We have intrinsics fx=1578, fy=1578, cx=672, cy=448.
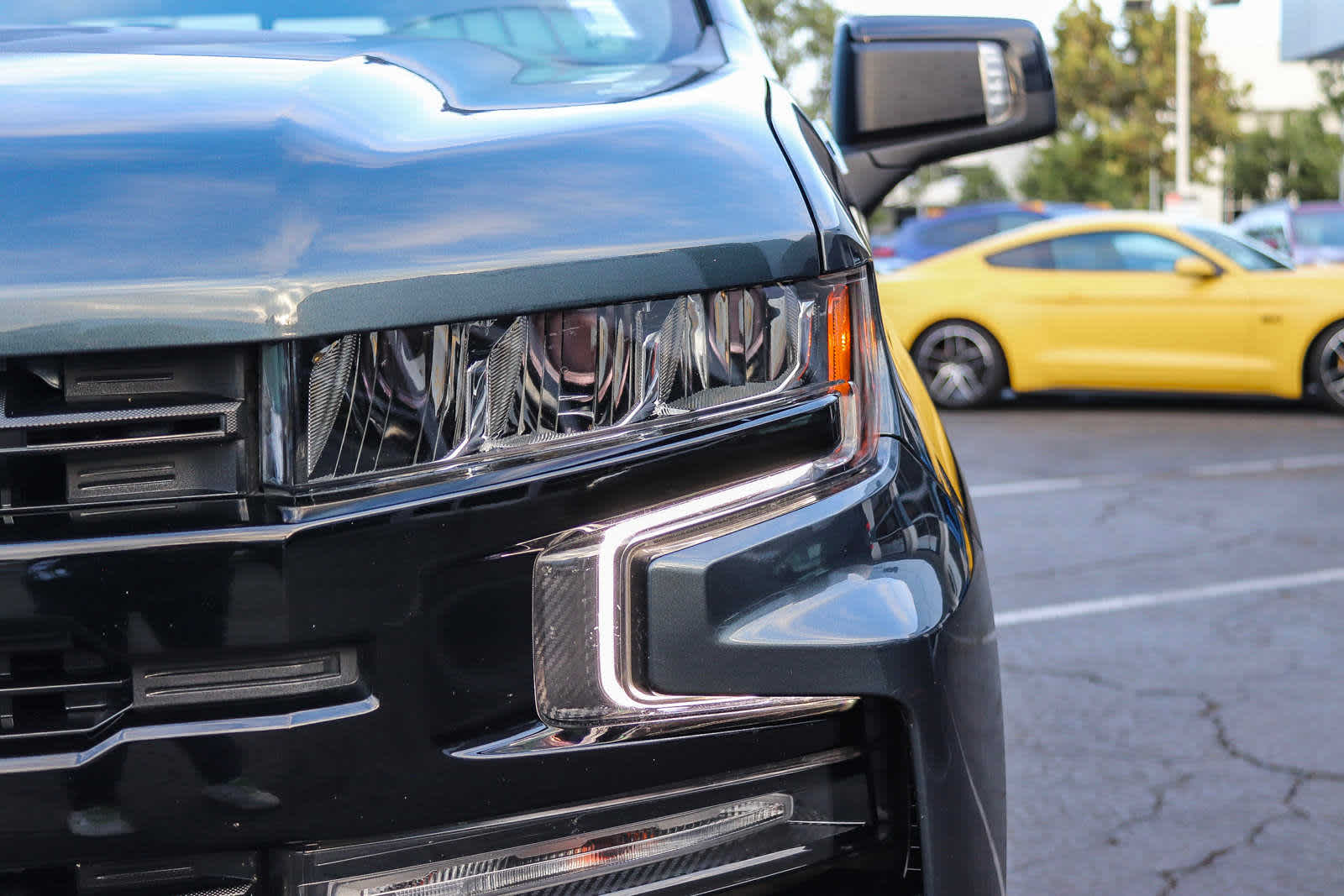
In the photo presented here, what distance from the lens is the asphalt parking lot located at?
10.2 feet

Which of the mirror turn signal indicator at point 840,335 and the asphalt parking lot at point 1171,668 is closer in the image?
the mirror turn signal indicator at point 840,335

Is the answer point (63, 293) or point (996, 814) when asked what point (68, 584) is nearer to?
point (63, 293)

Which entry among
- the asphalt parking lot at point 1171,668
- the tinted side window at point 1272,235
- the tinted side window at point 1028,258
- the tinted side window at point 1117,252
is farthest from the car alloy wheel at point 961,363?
the tinted side window at point 1272,235

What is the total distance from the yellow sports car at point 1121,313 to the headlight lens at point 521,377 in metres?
9.21

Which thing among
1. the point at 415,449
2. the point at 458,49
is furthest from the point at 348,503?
the point at 458,49

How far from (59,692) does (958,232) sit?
19724 mm

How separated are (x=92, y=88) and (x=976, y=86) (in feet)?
4.70

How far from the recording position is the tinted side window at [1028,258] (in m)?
10.9

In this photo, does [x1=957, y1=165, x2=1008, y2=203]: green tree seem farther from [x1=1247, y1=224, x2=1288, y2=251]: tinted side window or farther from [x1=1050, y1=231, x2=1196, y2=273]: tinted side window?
[x1=1050, y1=231, x2=1196, y2=273]: tinted side window

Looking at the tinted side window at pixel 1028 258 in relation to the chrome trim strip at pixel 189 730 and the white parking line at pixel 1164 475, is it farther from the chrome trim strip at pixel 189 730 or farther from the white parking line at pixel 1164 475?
the chrome trim strip at pixel 189 730

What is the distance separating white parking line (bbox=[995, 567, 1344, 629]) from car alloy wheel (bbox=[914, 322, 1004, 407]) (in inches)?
211

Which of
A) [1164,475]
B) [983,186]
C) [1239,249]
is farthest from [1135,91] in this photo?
[1164,475]

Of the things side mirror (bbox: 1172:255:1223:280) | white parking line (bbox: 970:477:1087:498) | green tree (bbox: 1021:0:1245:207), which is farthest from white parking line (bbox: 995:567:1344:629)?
green tree (bbox: 1021:0:1245:207)

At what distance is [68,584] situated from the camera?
131 cm
